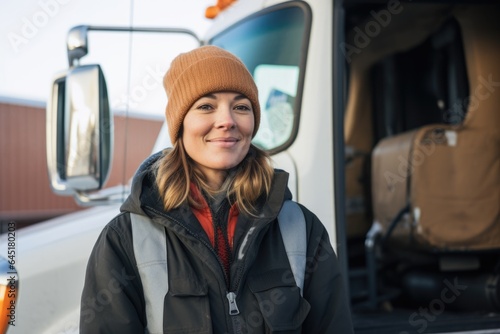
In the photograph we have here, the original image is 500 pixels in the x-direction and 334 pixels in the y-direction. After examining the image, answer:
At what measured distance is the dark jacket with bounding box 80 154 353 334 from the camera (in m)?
1.47

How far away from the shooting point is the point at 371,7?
356 cm

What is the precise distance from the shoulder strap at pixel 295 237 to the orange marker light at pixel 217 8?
1.70 meters

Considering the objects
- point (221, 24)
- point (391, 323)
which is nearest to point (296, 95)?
point (221, 24)

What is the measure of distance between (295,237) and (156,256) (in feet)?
1.17

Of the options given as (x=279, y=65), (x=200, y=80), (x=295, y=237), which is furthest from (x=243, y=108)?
(x=279, y=65)

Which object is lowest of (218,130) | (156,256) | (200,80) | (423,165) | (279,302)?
(279,302)

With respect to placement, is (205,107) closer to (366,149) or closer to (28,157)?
(366,149)

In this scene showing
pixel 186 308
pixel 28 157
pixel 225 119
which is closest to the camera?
pixel 186 308

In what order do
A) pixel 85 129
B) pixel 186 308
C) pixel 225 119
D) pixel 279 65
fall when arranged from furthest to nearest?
pixel 279 65 < pixel 85 129 < pixel 225 119 < pixel 186 308

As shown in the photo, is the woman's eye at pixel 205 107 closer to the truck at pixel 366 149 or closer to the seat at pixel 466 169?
the truck at pixel 366 149

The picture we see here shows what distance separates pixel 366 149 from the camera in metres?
4.09

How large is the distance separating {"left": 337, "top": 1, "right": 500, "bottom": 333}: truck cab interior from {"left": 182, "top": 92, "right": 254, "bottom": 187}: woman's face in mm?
954

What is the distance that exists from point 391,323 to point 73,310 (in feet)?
4.08

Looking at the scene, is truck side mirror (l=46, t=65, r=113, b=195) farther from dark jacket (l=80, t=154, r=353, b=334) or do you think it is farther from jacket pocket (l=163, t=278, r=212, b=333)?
jacket pocket (l=163, t=278, r=212, b=333)
